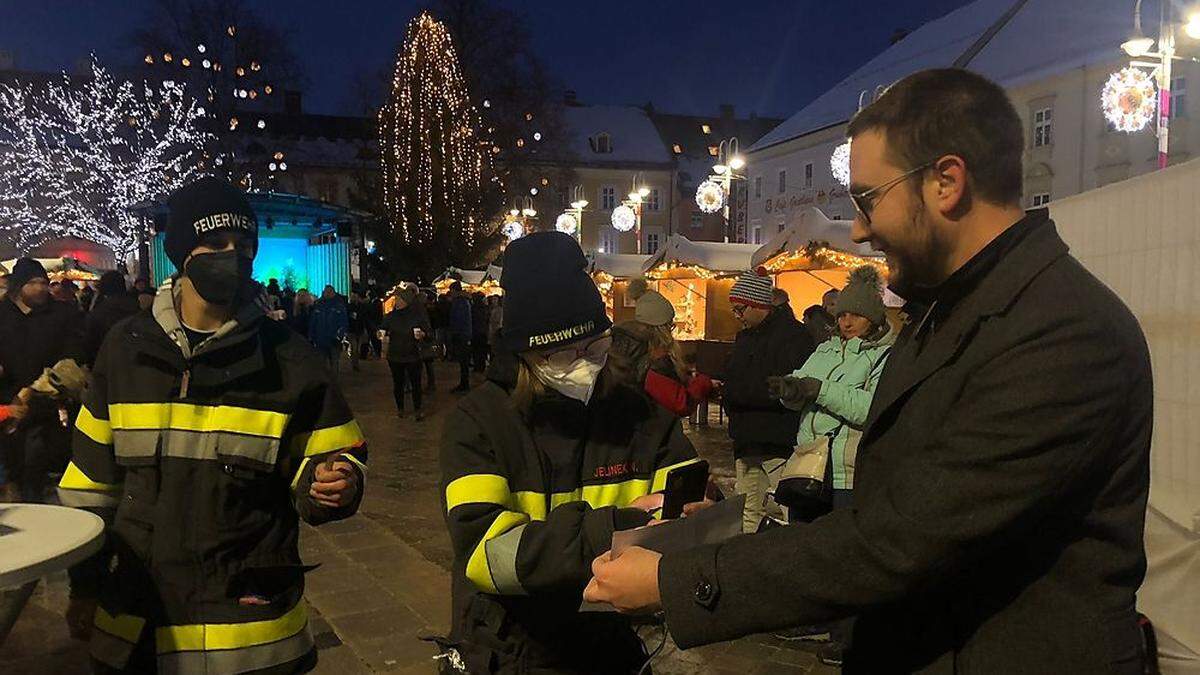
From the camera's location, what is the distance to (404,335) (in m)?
12.2

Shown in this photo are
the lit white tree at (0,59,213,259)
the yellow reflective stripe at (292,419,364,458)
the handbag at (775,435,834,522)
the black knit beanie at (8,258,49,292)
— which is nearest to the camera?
the yellow reflective stripe at (292,419,364,458)

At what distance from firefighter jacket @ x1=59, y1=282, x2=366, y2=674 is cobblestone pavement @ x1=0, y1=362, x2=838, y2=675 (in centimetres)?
204

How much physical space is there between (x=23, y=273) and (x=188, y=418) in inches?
223

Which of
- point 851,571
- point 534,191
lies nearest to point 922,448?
point 851,571

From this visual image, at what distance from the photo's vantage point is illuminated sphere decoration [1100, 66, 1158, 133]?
11.9m

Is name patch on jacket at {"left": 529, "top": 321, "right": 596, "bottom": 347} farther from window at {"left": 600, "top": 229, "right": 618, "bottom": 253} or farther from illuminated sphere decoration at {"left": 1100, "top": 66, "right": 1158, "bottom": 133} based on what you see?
window at {"left": 600, "top": 229, "right": 618, "bottom": 253}

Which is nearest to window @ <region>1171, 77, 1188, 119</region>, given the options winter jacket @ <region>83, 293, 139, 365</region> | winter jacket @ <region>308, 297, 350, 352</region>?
winter jacket @ <region>308, 297, 350, 352</region>

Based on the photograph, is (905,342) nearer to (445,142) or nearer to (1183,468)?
(1183,468)

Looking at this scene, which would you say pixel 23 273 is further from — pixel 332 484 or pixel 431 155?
pixel 431 155

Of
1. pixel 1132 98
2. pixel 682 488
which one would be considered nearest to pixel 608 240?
pixel 1132 98

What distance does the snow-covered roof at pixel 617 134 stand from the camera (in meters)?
59.4

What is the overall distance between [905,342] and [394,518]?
622 centimetres

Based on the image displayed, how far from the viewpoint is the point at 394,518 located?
726 cm

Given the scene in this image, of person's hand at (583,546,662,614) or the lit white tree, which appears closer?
person's hand at (583,546,662,614)
